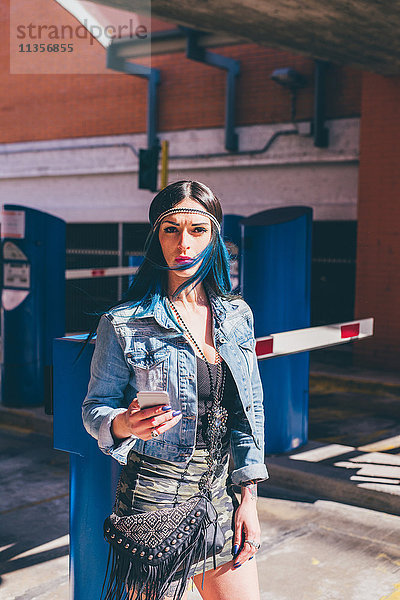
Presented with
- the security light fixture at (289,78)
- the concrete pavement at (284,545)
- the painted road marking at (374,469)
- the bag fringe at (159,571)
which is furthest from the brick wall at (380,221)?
the bag fringe at (159,571)

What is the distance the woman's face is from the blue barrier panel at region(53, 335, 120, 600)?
714mm

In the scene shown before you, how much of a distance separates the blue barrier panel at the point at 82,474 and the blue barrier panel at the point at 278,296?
3.29 metres

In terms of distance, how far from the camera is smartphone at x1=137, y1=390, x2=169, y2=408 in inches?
77.6

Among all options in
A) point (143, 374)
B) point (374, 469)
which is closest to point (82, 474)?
point (143, 374)

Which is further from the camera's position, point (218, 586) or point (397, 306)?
point (397, 306)

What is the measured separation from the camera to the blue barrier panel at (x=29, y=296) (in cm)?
812

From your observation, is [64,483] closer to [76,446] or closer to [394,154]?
[76,446]

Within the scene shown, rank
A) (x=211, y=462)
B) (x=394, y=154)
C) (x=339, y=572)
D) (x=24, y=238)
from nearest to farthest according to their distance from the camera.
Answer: (x=211, y=462)
(x=339, y=572)
(x=24, y=238)
(x=394, y=154)

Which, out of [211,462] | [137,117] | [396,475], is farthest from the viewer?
[137,117]

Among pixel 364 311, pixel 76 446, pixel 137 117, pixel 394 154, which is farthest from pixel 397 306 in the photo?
pixel 76 446

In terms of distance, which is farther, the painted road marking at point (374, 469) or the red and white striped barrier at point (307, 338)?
the painted road marking at point (374, 469)

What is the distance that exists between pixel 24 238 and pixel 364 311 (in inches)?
199

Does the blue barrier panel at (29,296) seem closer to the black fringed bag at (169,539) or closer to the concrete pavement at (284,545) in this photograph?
the concrete pavement at (284,545)

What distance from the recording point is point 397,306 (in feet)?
34.1
